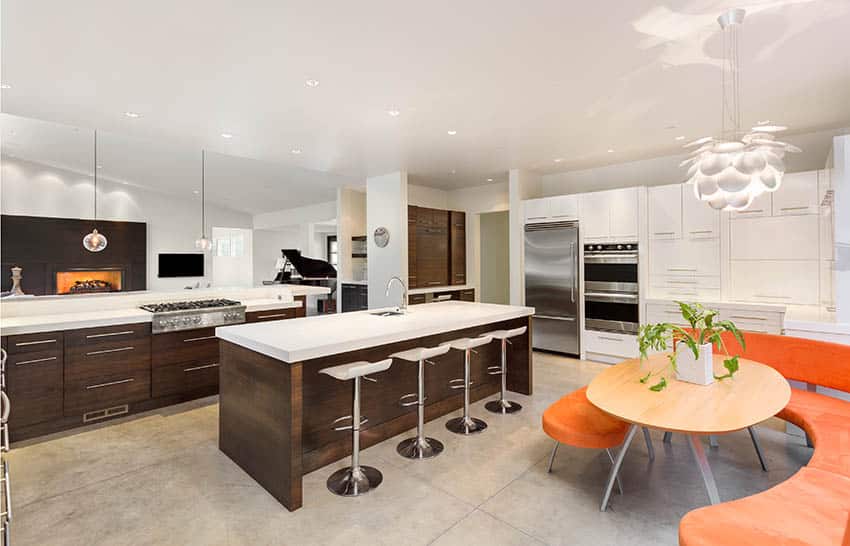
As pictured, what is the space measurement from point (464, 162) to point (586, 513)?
4252 mm

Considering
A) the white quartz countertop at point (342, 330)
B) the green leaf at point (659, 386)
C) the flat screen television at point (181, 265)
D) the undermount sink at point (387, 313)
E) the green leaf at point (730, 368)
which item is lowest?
the green leaf at point (659, 386)

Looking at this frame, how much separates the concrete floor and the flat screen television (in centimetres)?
302

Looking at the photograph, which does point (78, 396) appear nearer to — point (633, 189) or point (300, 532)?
point (300, 532)

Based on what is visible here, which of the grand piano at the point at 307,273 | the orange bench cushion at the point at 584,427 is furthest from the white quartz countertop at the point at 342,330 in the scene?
the grand piano at the point at 307,273

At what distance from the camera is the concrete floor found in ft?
6.42

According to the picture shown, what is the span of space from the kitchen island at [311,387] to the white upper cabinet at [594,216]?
2318mm

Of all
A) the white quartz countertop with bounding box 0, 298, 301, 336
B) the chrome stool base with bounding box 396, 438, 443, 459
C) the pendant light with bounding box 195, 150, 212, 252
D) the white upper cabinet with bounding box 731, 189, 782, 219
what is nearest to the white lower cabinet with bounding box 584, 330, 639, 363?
the white upper cabinet with bounding box 731, 189, 782, 219

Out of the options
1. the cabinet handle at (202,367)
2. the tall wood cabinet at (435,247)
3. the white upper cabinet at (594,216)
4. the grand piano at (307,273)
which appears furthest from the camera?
the grand piano at (307,273)

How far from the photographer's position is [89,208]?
495 cm

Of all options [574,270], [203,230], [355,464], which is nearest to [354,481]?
[355,464]

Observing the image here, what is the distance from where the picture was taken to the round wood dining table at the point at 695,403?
172cm

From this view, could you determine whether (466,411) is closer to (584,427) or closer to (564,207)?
(584,427)

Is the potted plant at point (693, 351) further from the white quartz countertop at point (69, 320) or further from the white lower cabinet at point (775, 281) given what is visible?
the white quartz countertop at point (69, 320)

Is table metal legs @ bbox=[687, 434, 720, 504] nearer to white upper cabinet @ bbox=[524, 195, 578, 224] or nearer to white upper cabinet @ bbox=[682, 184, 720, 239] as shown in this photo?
white upper cabinet @ bbox=[682, 184, 720, 239]
